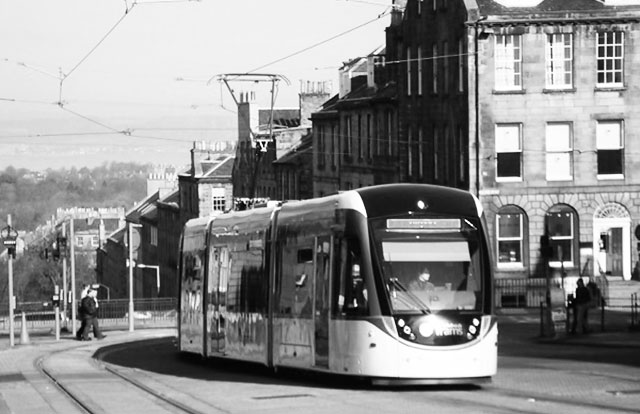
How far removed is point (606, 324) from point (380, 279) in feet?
77.3

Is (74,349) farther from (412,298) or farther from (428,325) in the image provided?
(428,325)

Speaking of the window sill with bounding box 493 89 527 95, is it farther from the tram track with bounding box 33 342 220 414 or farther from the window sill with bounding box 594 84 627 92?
the tram track with bounding box 33 342 220 414

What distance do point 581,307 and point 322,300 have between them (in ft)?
59.3

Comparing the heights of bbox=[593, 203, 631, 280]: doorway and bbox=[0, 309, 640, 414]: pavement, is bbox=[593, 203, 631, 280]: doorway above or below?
above

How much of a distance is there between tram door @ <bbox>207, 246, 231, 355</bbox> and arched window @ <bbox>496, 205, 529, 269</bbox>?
27099mm

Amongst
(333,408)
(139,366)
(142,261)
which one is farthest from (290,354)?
(142,261)

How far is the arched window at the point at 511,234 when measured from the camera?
5803cm

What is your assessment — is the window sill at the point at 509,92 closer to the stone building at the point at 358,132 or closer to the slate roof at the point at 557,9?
the slate roof at the point at 557,9

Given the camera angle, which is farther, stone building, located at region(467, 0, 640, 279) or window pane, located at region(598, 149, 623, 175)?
window pane, located at region(598, 149, 623, 175)

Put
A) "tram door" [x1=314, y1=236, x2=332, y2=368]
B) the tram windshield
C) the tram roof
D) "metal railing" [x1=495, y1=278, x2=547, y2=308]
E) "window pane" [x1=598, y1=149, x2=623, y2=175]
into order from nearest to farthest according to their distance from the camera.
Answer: the tram windshield, the tram roof, "tram door" [x1=314, y1=236, x2=332, y2=368], "metal railing" [x1=495, y1=278, x2=547, y2=308], "window pane" [x1=598, y1=149, x2=623, y2=175]

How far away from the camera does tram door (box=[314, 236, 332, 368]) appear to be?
24.0 meters

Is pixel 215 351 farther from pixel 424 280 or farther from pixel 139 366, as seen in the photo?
pixel 424 280

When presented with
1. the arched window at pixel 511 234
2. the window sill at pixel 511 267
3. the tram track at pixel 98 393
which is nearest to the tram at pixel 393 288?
the tram track at pixel 98 393

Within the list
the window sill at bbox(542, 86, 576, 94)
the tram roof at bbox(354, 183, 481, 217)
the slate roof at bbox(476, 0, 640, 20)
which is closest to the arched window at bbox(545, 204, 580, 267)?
the window sill at bbox(542, 86, 576, 94)
